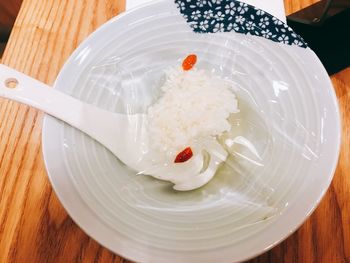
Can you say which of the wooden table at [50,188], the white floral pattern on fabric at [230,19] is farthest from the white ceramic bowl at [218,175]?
the wooden table at [50,188]

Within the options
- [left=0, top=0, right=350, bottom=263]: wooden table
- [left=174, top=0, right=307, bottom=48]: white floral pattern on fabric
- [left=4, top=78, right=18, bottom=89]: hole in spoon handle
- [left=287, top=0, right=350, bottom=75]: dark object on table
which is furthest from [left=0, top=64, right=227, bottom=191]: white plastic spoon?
[left=287, top=0, right=350, bottom=75]: dark object on table

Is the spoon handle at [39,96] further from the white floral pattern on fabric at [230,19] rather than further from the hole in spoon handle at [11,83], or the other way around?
the white floral pattern on fabric at [230,19]

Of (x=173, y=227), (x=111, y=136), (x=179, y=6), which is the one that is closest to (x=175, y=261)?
(x=173, y=227)

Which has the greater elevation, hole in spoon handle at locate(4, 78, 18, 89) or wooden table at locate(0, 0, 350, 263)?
hole in spoon handle at locate(4, 78, 18, 89)

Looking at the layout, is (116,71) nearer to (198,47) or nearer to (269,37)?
(198,47)

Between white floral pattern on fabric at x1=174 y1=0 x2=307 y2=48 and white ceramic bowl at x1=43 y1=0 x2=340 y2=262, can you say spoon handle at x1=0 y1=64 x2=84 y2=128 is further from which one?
white floral pattern on fabric at x1=174 y1=0 x2=307 y2=48
